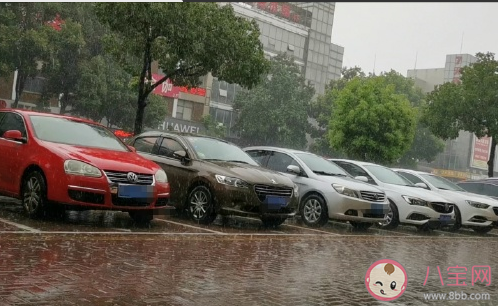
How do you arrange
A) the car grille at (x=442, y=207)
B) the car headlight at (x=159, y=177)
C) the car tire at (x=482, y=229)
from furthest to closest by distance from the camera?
1. the car tire at (x=482, y=229)
2. the car grille at (x=442, y=207)
3. the car headlight at (x=159, y=177)

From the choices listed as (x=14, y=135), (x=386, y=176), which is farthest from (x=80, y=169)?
Result: (x=386, y=176)

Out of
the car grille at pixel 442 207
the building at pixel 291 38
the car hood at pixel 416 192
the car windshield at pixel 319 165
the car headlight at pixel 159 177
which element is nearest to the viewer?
the car headlight at pixel 159 177


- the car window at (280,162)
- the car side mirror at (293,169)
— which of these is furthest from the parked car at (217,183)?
the car window at (280,162)

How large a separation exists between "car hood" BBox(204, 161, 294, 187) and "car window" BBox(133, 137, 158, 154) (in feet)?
5.29

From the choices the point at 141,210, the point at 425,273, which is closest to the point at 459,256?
the point at 425,273

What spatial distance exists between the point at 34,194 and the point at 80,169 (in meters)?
0.83

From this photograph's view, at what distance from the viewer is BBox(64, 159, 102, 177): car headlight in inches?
303

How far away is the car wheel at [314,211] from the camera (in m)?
11.5

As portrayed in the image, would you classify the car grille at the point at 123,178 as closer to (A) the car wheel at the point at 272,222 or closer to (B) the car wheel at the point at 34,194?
(B) the car wheel at the point at 34,194

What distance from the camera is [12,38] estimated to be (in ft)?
98.7

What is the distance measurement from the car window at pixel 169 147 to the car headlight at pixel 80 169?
292 cm

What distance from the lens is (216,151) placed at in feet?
35.5

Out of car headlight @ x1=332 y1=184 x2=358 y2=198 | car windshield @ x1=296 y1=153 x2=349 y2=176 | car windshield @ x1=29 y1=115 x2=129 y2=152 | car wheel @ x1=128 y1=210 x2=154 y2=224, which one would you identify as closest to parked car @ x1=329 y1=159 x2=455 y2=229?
car windshield @ x1=296 y1=153 x2=349 y2=176

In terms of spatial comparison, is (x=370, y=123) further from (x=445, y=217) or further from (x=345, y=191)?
(x=345, y=191)
